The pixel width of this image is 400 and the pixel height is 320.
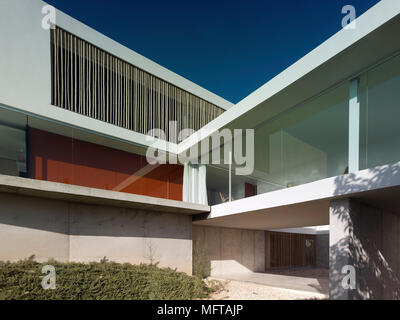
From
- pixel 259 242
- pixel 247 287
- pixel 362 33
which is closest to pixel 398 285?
pixel 247 287

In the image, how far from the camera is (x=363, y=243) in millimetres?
5387

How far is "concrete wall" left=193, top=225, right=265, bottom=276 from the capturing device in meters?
11.5

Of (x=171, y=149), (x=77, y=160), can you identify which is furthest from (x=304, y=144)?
(x=77, y=160)

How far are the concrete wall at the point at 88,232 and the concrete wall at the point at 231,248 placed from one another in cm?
166

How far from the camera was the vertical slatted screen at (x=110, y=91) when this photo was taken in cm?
827

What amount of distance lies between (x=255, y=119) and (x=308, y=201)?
2.92 m

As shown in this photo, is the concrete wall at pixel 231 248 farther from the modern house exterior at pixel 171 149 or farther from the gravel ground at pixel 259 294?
the gravel ground at pixel 259 294

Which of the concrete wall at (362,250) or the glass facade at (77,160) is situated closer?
the concrete wall at (362,250)

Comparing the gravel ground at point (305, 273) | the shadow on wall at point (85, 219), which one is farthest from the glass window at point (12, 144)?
the gravel ground at point (305, 273)

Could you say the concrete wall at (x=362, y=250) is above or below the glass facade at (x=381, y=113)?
below

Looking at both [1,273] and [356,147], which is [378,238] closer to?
[356,147]

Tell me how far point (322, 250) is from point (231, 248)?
7.14 m
